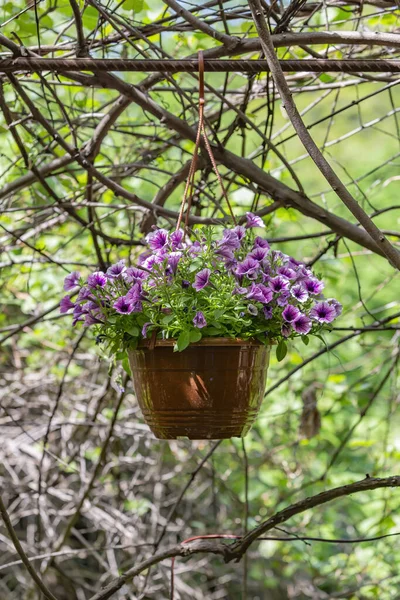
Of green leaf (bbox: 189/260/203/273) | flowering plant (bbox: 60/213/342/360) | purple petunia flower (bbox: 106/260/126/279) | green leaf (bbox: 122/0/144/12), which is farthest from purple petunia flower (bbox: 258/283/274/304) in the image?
green leaf (bbox: 122/0/144/12)

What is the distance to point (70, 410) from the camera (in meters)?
3.25

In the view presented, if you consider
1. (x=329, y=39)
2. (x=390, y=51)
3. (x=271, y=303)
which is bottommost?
(x=271, y=303)

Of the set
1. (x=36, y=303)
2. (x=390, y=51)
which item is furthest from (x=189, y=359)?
(x=36, y=303)

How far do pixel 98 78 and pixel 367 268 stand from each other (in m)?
5.66

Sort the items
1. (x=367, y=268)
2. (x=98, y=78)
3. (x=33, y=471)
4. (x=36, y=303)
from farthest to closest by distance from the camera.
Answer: (x=367, y=268) < (x=33, y=471) < (x=36, y=303) < (x=98, y=78)

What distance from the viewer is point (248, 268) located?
3.71 feet

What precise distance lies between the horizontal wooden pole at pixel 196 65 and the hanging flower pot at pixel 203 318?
0.05 meters

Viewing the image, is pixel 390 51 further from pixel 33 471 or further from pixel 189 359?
pixel 33 471

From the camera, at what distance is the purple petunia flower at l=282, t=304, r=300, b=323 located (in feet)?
3.68

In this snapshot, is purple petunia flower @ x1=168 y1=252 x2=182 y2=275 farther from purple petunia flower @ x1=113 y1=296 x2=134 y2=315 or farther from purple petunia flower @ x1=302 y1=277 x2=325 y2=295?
purple petunia flower @ x1=302 y1=277 x2=325 y2=295

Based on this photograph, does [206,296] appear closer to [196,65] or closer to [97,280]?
[97,280]

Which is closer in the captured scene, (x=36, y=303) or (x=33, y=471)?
(x=36, y=303)

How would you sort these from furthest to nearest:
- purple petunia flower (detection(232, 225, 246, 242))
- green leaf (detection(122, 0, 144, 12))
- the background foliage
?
the background foliage
green leaf (detection(122, 0, 144, 12))
purple petunia flower (detection(232, 225, 246, 242))

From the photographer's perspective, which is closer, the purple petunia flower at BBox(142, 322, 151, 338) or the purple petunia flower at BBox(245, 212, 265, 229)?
the purple petunia flower at BBox(142, 322, 151, 338)
